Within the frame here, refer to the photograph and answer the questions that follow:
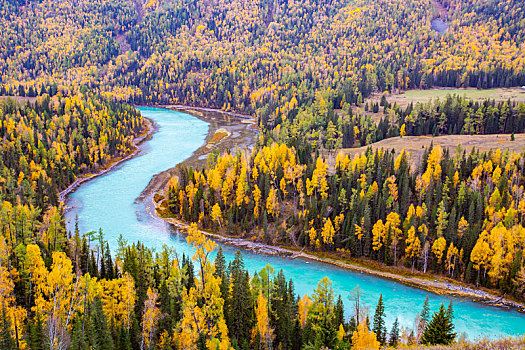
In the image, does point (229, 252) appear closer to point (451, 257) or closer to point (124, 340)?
point (124, 340)

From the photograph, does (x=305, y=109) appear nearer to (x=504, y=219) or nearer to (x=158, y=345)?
(x=504, y=219)

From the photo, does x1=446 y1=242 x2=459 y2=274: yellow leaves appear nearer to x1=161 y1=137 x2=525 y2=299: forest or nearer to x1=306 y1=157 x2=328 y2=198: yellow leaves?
x1=161 y1=137 x2=525 y2=299: forest

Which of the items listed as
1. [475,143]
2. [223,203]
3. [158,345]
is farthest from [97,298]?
[475,143]

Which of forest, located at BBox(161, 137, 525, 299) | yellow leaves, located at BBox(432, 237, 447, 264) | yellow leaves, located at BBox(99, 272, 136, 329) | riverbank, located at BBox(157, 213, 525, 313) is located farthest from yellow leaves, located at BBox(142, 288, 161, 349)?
yellow leaves, located at BBox(432, 237, 447, 264)

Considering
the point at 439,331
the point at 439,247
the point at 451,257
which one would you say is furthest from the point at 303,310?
the point at 451,257

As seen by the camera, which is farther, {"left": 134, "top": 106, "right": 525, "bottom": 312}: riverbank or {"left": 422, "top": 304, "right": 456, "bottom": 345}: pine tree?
{"left": 134, "top": 106, "right": 525, "bottom": 312}: riverbank

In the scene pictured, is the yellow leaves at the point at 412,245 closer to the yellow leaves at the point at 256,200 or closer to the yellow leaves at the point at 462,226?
the yellow leaves at the point at 462,226

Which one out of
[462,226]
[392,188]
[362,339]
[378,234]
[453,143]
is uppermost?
[453,143]
